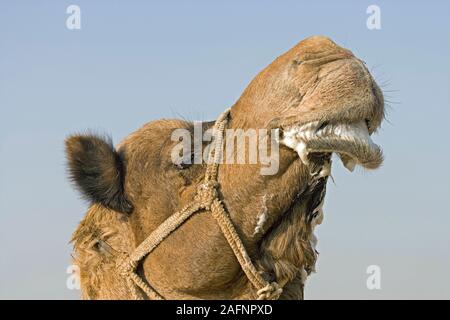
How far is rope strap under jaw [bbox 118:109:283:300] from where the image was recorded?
5082 mm

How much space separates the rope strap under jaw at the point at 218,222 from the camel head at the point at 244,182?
0.14 feet

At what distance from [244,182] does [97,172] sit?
110 centimetres

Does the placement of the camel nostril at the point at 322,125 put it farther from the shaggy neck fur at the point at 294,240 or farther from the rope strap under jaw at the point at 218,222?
the rope strap under jaw at the point at 218,222

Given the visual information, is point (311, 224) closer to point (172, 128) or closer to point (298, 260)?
point (298, 260)

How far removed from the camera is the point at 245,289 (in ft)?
17.4

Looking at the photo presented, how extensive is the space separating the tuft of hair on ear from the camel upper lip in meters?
1.37

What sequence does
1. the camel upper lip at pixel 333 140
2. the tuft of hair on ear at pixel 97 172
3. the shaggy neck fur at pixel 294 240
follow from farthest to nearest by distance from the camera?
the tuft of hair on ear at pixel 97 172 < the shaggy neck fur at pixel 294 240 < the camel upper lip at pixel 333 140

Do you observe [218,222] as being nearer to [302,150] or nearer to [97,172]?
[302,150]

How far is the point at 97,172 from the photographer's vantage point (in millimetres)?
5574

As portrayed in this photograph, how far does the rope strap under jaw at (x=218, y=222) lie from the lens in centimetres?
508

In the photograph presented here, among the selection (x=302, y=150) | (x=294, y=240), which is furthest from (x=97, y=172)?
(x=302, y=150)

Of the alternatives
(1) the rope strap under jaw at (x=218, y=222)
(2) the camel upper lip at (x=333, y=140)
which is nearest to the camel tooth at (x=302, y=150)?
(2) the camel upper lip at (x=333, y=140)
